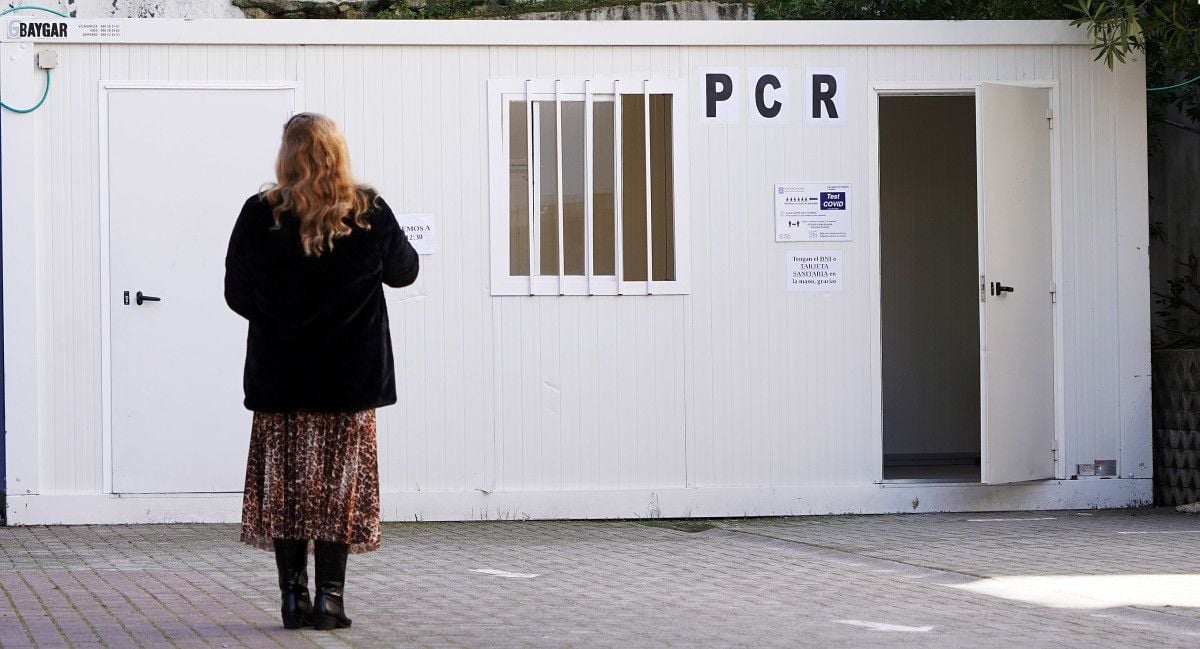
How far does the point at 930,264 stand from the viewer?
13047mm

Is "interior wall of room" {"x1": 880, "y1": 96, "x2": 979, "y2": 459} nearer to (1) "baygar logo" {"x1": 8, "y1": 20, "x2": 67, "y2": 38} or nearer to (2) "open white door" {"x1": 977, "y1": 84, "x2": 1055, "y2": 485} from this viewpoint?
(2) "open white door" {"x1": 977, "y1": 84, "x2": 1055, "y2": 485}

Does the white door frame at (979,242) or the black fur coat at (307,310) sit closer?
the black fur coat at (307,310)

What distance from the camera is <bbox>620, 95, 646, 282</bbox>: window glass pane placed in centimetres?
968

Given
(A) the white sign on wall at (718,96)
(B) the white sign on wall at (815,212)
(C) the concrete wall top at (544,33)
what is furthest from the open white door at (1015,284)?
(A) the white sign on wall at (718,96)

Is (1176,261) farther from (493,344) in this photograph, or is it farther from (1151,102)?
(493,344)

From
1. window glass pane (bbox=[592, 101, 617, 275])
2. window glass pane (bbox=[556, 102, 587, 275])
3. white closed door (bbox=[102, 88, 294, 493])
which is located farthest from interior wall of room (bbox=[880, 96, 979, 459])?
white closed door (bbox=[102, 88, 294, 493])

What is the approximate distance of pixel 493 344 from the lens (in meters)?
9.60

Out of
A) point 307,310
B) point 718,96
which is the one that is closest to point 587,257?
point 718,96

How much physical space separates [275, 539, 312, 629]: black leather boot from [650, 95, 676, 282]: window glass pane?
15.1ft

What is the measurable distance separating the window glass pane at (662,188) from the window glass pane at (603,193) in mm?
241

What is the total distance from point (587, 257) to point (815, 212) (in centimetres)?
142

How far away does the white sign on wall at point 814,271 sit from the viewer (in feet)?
32.1

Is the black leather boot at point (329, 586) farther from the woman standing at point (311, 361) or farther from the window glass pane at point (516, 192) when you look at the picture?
the window glass pane at point (516, 192)

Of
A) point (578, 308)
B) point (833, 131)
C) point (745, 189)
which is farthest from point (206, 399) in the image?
point (833, 131)
